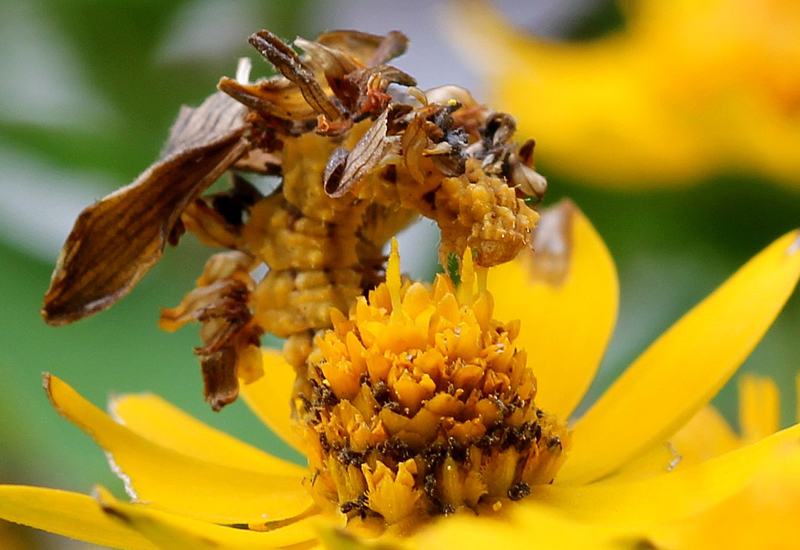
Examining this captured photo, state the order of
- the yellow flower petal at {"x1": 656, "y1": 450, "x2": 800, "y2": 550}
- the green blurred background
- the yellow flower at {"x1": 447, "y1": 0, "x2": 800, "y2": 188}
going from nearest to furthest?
the yellow flower petal at {"x1": 656, "y1": 450, "x2": 800, "y2": 550} < the green blurred background < the yellow flower at {"x1": 447, "y1": 0, "x2": 800, "y2": 188}

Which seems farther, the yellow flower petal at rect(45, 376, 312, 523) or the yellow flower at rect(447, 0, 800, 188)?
the yellow flower at rect(447, 0, 800, 188)

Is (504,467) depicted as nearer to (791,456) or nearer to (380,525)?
(380,525)

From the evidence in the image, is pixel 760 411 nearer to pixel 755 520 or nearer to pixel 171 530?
pixel 755 520

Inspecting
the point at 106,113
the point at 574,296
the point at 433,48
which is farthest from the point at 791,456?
the point at 433,48

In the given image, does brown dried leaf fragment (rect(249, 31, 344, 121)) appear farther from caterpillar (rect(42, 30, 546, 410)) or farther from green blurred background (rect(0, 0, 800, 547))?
green blurred background (rect(0, 0, 800, 547))

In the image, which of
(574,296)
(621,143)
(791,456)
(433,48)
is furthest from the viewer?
(433,48)

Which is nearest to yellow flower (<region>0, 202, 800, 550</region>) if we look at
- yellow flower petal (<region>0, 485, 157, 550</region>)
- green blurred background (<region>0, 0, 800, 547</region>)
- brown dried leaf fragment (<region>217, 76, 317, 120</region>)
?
yellow flower petal (<region>0, 485, 157, 550</region>)

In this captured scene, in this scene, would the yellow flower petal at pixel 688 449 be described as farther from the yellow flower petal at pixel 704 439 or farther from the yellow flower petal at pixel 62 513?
the yellow flower petal at pixel 62 513
